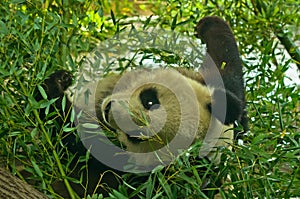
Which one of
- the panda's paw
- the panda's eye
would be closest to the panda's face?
the panda's eye

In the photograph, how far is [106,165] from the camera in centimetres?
181

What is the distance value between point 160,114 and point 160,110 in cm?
1

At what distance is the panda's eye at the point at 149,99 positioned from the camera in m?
1.74

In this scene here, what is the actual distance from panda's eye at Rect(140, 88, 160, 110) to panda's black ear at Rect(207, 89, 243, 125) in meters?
0.20

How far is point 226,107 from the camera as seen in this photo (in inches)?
75.2

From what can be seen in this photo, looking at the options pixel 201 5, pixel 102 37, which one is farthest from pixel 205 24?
pixel 102 37

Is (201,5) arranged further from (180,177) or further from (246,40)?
(180,177)

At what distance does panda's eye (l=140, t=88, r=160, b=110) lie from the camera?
5.70 ft

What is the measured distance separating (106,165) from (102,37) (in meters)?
0.53

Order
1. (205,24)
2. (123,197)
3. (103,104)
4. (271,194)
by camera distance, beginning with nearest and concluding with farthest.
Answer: (123,197), (271,194), (103,104), (205,24)

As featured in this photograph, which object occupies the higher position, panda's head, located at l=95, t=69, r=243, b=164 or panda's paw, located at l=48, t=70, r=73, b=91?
panda's paw, located at l=48, t=70, r=73, b=91

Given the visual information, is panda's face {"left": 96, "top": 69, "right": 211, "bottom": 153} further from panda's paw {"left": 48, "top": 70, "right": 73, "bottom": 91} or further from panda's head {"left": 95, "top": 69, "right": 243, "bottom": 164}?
panda's paw {"left": 48, "top": 70, "right": 73, "bottom": 91}

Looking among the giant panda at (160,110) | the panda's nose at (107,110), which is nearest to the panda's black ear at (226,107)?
the giant panda at (160,110)

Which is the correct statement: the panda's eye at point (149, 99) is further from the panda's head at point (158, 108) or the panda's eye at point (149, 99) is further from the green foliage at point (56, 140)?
the green foliage at point (56, 140)
